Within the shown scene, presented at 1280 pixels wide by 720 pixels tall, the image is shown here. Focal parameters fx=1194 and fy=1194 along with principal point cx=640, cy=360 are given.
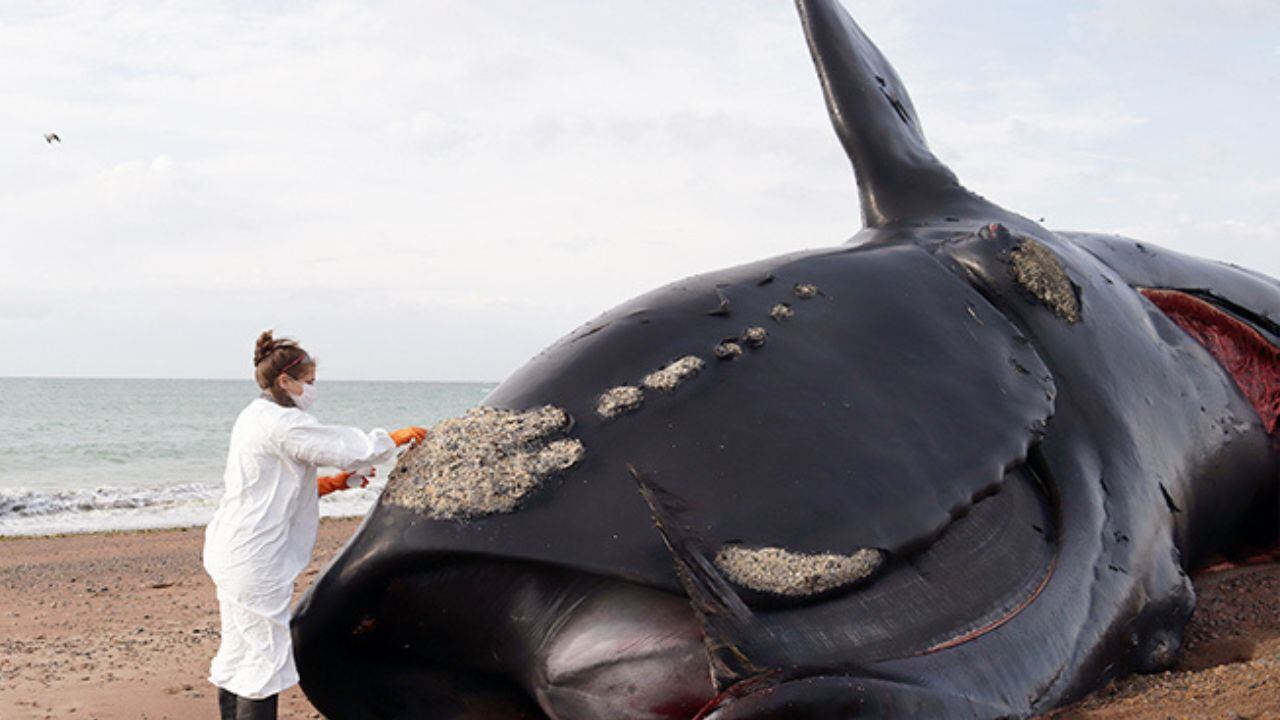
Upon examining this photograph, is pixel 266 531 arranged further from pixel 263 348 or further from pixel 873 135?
pixel 873 135

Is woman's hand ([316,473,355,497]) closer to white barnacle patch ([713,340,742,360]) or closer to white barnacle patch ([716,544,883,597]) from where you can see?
white barnacle patch ([713,340,742,360])

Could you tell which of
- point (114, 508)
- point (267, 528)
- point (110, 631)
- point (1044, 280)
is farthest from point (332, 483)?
point (114, 508)

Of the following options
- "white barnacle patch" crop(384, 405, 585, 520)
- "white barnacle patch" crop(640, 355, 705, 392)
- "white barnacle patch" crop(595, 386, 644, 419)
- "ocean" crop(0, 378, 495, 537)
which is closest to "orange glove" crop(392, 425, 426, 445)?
"white barnacle patch" crop(384, 405, 585, 520)

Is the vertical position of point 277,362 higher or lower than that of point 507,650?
higher

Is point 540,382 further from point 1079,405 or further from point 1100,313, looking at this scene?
point 1100,313

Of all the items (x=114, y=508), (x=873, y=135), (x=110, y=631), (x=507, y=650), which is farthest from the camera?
(x=114, y=508)

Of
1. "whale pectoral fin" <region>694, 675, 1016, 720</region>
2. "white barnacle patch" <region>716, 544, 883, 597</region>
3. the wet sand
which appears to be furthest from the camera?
the wet sand

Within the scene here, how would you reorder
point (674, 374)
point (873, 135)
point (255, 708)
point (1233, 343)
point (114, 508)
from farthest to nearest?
point (114, 508) < point (1233, 343) < point (873, 135) < point (255, 708) < point (674, 374)

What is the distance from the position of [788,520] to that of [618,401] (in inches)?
26.0

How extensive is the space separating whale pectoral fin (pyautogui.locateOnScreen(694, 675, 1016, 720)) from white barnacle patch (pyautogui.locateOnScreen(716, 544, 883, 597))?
31 cm

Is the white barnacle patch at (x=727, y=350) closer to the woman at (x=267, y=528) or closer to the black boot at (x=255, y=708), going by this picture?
the woman at (x=267, y=528)

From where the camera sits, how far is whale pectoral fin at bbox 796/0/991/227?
579cm

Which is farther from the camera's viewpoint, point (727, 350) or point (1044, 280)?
point (1044, 280)

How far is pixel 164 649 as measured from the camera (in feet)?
23.6
